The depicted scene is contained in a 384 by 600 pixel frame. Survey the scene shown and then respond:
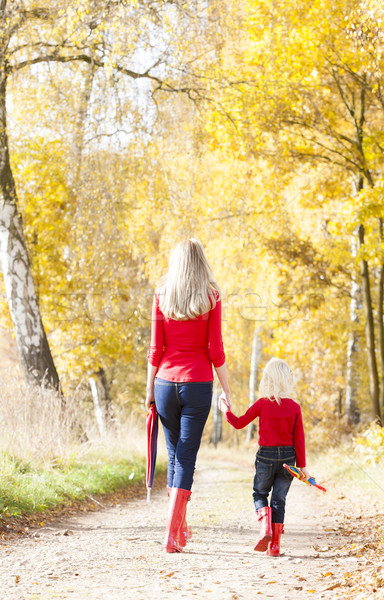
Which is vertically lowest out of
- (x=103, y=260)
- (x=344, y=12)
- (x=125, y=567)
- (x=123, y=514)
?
(x=123, y=514)

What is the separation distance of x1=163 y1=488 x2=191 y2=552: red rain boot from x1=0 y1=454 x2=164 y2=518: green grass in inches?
Answer: 67.9

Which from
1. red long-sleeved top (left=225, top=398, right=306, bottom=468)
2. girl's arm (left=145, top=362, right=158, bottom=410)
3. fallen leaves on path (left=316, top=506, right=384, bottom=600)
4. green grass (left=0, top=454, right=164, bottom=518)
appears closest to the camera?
fallen leaves on path (left=316, top=506, right=384, bottom=600)

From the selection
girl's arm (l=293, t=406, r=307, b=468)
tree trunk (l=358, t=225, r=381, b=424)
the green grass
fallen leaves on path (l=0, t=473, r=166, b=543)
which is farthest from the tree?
girl's arm (l=293, t=406, r=307, b=468)

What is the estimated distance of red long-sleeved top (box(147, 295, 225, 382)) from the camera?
4.31 metres

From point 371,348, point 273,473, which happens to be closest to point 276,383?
point 273,473

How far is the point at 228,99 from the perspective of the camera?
10055mm

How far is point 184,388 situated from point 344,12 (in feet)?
24.9

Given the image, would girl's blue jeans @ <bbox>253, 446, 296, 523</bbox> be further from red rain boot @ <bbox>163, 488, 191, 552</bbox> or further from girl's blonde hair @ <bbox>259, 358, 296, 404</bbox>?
red rain boot @ <bbox>163, 488, 191, 552</bbox>

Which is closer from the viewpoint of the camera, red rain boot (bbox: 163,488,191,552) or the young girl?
red rain boot (bbox: 163,488,191,552)

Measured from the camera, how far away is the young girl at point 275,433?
15.2ft

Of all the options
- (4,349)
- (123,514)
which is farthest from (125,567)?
(4,349)

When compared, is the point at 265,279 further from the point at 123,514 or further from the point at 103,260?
the point at 123,514

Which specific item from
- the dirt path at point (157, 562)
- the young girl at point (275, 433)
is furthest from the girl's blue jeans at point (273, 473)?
the dirt path at point (157, 562)

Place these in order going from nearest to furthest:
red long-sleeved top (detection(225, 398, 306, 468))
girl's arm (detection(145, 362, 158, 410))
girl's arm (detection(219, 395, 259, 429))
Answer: girl's arm (detection(145, 362, 158, 410)), girl's arm (detection(219, 395, 259, 429)), red long-sleeved top (detection(225, 398, 306, 468))
